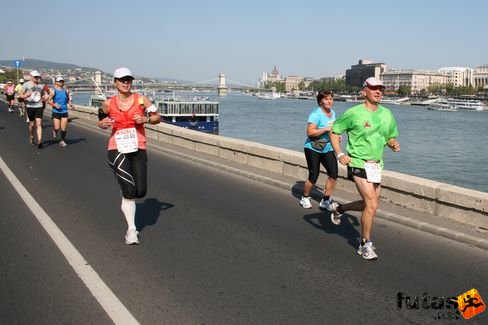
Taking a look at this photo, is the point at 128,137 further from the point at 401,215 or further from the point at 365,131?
the point at 401,215

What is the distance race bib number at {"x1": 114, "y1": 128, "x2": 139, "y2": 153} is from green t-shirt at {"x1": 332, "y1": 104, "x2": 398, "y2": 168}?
219cm

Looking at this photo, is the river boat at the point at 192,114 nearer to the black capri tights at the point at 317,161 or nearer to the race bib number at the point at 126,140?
the black capri tights at the point at 317,161

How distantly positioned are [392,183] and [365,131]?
2441mm

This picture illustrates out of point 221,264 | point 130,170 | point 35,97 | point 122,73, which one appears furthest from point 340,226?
point 35,97

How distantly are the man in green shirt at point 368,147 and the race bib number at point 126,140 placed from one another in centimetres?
218

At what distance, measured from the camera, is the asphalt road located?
3922 mm

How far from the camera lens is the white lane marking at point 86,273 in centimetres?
382

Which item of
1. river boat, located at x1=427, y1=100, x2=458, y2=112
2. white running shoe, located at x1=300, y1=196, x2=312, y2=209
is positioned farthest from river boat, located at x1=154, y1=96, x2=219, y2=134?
river boat, located at x1=427, y1=100, x2=458, y2=112

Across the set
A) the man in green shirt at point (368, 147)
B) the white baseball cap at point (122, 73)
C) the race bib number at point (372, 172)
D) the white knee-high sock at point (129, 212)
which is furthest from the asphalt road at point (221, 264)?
the white baseball cap at point (122, 73)

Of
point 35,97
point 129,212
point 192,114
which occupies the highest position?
point 192,114

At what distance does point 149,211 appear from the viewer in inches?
282

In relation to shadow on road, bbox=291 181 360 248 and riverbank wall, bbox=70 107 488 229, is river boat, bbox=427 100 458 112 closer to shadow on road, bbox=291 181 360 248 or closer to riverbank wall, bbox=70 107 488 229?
riverbank wall, bbox=70 107 488 229

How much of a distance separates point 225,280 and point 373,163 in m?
1.92

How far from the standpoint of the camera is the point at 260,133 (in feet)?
165
